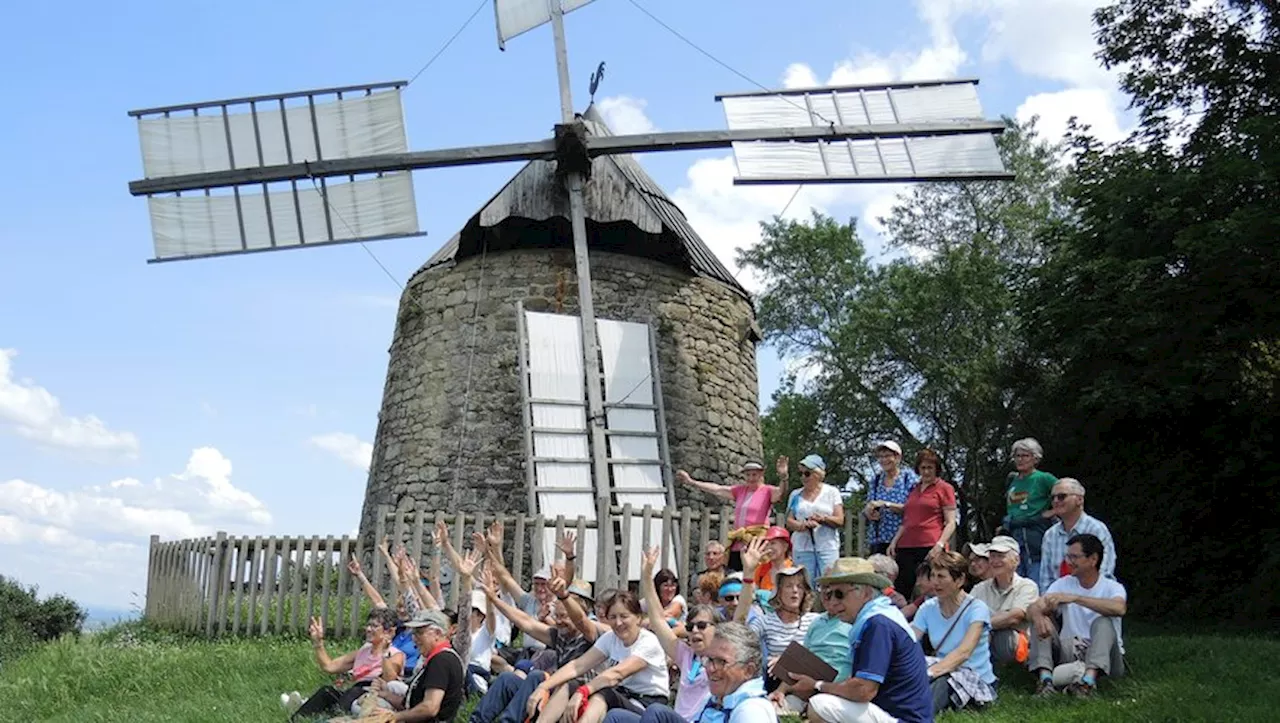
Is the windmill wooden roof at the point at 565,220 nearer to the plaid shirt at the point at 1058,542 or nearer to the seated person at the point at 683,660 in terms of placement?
the plaid shirt at the point at 1058,542

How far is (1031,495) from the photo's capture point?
8.26 meters

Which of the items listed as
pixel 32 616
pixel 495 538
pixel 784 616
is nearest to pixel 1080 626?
pixel 784 616

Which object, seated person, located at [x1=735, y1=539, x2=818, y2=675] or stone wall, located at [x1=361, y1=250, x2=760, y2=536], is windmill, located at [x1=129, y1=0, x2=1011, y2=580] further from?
seated person, located at [x1=735, y1=539, x2=818, y2=675]

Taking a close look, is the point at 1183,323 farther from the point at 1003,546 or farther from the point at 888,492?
the point at 1003,546

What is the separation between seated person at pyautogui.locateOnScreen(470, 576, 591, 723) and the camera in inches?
249

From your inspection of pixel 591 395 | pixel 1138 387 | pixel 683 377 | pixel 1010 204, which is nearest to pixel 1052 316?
pixel 1138 387

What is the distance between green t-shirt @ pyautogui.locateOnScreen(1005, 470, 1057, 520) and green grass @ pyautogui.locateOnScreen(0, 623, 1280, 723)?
4.10 feet

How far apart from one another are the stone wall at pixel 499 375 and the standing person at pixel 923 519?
5.16 m

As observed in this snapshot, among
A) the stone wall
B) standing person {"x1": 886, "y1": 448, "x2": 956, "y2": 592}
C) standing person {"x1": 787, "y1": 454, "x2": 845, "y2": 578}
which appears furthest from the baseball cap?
the stone wall

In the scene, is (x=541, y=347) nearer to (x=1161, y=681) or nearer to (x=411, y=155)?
(x=411, y=155)

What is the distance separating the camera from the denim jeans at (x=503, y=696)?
252 inches

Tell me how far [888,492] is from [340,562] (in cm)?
515

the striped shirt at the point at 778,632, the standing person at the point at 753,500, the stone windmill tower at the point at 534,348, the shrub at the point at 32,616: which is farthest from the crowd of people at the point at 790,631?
the shrub at the point at 32,616

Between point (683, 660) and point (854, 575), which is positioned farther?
point (683, 660)
